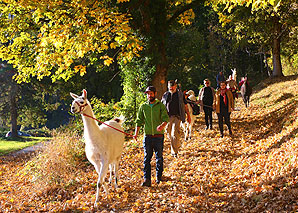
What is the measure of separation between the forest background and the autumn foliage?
3626mm

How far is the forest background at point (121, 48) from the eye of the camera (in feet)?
36.9

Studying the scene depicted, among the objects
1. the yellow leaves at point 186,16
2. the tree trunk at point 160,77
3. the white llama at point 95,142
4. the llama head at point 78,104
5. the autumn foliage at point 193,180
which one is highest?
the yellow leaves at point 186,16

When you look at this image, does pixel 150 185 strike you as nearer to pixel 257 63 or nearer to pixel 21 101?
pixel 21 101

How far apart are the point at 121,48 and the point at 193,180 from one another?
241 inches

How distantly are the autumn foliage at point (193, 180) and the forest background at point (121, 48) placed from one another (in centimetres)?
363

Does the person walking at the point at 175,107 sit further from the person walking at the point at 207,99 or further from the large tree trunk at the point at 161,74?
the large tree trunk at the point at 161,74

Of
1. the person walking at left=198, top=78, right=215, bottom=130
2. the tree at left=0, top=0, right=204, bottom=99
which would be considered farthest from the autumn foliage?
the tree at left=0, top=0, right=204, bottom=99

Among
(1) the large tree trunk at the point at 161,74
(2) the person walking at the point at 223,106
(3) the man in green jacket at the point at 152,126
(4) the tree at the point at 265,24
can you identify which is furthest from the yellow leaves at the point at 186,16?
(3) the man in green jacket at the point at 152,126

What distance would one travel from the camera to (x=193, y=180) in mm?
8438

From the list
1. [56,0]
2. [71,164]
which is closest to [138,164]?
[71,164]

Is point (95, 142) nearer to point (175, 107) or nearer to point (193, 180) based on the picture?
point (193, 180)

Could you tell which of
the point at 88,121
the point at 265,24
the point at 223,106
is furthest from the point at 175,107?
the point at 265,24

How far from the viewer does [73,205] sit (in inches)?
310

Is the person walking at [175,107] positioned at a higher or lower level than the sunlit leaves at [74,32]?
lower
